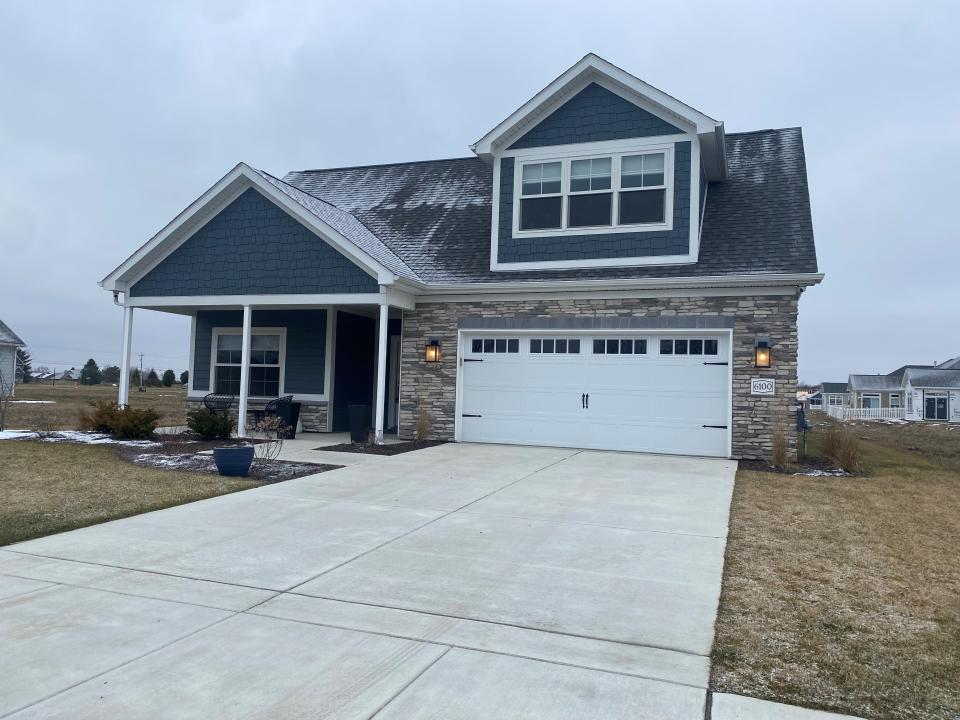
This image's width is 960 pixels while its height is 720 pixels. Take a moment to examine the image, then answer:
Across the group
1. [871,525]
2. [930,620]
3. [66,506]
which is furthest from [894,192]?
[66,506]

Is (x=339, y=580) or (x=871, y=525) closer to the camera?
(x=339, y=580)

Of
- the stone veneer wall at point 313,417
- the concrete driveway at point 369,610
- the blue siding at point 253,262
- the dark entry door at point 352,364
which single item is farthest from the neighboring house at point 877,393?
the concrete driveway at point 369,610

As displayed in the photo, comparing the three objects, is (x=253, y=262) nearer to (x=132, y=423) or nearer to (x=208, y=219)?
(x=208, y=219)

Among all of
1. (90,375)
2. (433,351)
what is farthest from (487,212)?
(90,375)

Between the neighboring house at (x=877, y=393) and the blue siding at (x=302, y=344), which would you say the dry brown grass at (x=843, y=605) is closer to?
the blue siding at (x=302, y=344)

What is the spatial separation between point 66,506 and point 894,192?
34187 millimetres

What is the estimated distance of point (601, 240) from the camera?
13.6 metres

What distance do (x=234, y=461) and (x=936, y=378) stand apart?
196ft

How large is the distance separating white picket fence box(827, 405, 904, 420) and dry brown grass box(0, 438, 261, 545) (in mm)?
49140

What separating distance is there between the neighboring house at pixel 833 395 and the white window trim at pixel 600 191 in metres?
68.7

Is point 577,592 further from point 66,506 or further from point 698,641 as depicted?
point 66,506

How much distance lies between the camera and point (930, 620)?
14.8ft

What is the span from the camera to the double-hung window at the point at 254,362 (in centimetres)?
1647

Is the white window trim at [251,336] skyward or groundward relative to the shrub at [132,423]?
skyward
